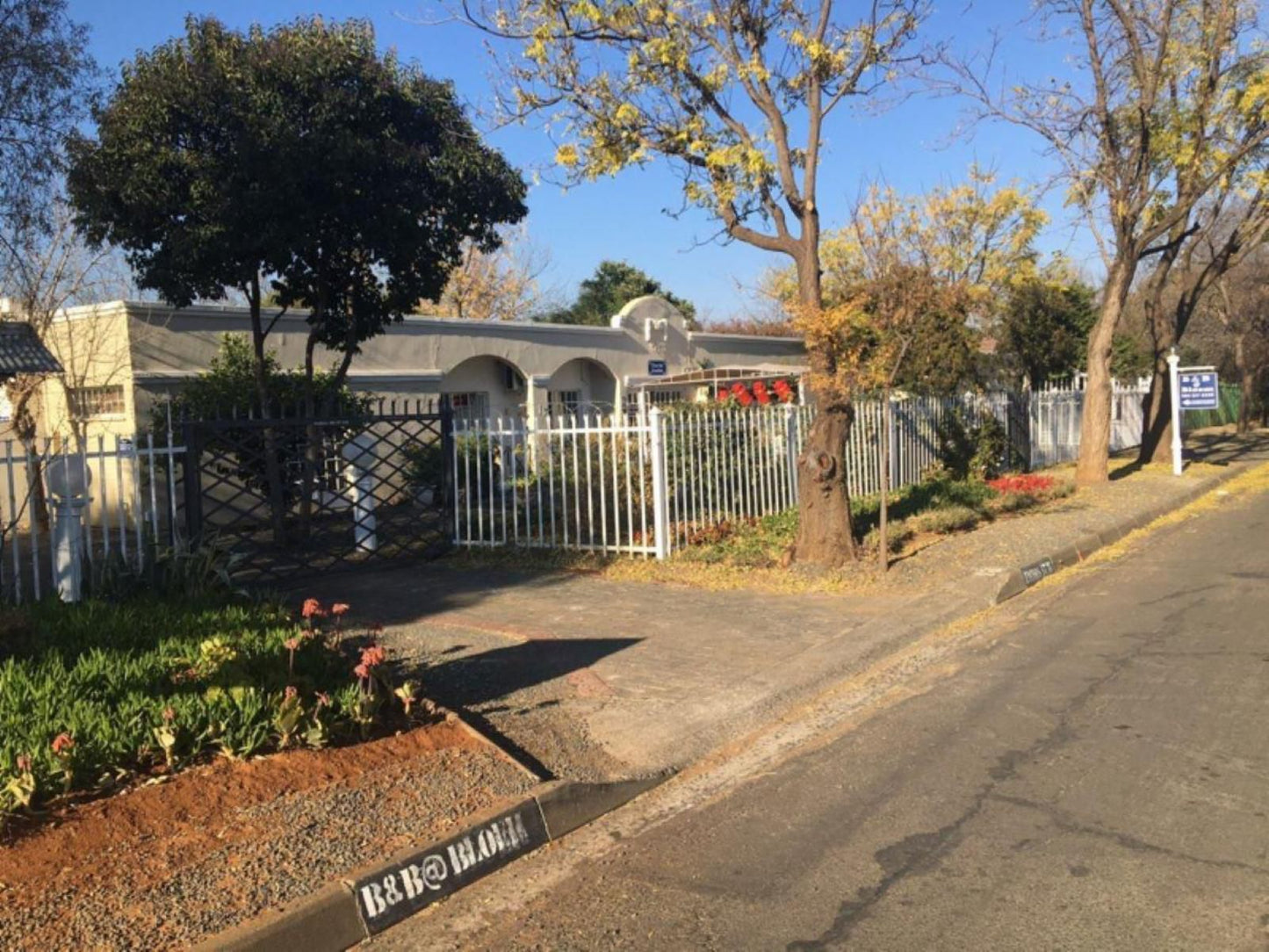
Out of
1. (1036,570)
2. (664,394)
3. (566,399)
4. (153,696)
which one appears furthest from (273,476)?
(664,394)

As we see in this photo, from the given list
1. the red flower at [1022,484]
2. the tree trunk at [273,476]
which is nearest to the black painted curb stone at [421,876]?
the tree trunk at [273,476]

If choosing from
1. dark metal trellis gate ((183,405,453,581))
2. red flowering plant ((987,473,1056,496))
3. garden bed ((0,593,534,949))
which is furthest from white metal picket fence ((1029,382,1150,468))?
garden bed ((0,593,534,949))

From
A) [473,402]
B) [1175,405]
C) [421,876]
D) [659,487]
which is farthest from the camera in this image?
[473,402]

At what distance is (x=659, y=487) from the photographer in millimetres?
11398

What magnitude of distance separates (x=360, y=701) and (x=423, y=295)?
30.3 feet

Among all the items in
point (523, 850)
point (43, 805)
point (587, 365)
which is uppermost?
point (587, 365)

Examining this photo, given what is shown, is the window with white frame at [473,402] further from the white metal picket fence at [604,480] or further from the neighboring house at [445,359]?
the white metal picket fence at [604,480]

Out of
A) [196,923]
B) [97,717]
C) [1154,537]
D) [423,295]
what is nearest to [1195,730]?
[196,923]

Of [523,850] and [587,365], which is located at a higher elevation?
[587,365]

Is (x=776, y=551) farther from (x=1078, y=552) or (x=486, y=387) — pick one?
(x=486, y=387)

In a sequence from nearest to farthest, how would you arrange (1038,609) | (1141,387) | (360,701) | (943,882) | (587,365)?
(943,882) < (360,701) < (1038,609) < (587,365) < (1141,387)

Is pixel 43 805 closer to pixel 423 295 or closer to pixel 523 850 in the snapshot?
pixel 523 850

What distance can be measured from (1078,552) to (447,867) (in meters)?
9.97

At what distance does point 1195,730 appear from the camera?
5.67 m
